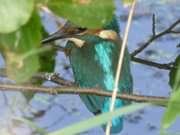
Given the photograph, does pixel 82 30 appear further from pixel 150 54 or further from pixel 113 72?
pixel 150 54

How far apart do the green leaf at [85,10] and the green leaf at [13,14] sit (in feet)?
0.12

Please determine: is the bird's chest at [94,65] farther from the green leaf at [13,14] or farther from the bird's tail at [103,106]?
the green leaf at [13,14]

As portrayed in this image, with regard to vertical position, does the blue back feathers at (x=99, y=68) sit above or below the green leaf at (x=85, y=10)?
below

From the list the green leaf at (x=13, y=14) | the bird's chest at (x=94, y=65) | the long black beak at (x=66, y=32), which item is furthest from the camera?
the bird's chest at (x=94, y=65)

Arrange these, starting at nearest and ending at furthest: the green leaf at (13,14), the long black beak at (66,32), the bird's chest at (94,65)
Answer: the green leaf at (13,14) → the long black beak at (66,32) → the bird's chest at (94,65)

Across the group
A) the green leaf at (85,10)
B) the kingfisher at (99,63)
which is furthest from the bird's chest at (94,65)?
the green leaf at (85,10)

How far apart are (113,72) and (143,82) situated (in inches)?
40.9

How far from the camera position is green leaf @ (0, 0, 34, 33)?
1.86 feet

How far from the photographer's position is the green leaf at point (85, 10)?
0.60 m

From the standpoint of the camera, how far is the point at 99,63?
1126mm

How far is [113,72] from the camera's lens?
1096 mm

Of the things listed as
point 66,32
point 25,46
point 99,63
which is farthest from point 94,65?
point 25,46

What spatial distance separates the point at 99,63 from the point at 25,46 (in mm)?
519

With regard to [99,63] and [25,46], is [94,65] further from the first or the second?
[25,46]
